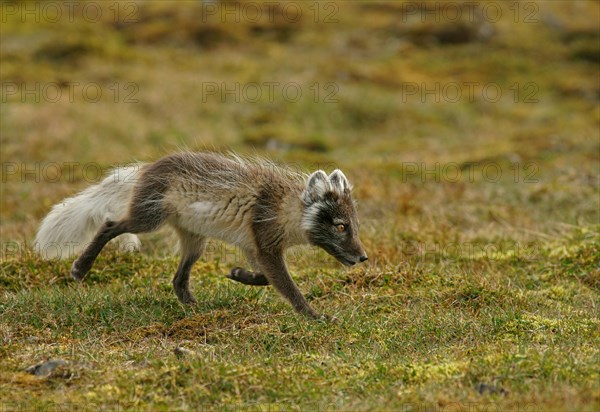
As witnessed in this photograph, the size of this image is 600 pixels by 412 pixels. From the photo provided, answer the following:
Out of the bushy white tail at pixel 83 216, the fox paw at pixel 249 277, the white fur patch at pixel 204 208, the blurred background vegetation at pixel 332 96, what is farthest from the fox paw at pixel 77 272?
the blurred background vegetation at pixel 332 96

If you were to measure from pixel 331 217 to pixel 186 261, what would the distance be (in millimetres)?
1963

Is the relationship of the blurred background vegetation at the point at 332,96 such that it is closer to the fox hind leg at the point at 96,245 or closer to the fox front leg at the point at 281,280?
the fox hind leg at the point at 96,245

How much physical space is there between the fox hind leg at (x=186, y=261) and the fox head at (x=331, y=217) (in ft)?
5.20

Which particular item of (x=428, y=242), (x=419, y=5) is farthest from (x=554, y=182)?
(x=419, y=5)

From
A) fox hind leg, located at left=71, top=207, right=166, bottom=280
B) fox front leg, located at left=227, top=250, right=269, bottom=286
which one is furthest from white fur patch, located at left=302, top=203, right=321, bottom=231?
fox hind leg, located at left=71, top=207, right=166, bottom=280

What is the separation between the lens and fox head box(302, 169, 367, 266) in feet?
29.5

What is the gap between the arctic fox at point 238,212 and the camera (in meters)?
9.05

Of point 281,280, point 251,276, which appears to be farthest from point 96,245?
point 281,280

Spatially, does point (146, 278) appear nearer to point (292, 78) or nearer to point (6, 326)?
point (6, 326)

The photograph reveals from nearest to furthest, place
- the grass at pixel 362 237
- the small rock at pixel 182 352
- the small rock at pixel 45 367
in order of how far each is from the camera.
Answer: the grass at pixel 362 237 < the small rock at pixel 45 367 < the small rock at pixel 182 352

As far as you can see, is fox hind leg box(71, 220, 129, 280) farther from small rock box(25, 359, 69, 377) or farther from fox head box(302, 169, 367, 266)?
small rock box(25, 359, 69, 377)

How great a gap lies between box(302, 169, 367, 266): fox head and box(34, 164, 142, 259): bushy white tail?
225 cm

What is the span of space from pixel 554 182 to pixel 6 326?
11.9 meters

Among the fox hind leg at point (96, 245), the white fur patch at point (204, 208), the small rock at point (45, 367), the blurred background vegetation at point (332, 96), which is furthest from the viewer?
the blurred background vegetation at point (332, 96)
